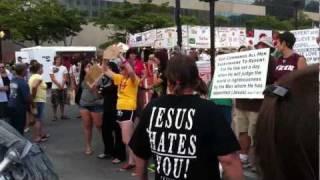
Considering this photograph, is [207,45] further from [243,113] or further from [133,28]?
[133,28]

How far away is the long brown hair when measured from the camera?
4.14 ft

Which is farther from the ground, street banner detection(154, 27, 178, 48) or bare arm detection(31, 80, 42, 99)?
street banner detection(154, 27, 178, 48)

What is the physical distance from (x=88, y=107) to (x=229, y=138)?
6.51 meters

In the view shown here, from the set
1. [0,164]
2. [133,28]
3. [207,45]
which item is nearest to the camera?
[0,164]

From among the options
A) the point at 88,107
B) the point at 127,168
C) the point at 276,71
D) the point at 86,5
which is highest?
the point at 86,5

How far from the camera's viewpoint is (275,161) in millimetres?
1341

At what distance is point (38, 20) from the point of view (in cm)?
4706

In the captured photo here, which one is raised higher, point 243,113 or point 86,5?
Result: point 86,5

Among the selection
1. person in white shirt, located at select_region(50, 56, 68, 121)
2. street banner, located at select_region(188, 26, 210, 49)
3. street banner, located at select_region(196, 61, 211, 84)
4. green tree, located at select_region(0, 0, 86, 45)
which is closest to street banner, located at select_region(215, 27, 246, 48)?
street banner, located at select_region(188, 26, 210, 49)

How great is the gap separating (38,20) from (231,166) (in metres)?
45.5

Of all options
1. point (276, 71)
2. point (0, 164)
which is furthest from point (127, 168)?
point (0, 164)

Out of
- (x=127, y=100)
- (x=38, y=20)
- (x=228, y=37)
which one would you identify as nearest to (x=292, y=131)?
(x=127, y=100)

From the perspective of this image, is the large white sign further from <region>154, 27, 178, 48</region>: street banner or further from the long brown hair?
<region>154, 27, 178, 48</region>: street banner

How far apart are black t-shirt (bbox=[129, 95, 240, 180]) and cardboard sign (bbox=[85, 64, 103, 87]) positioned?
5.91 m
